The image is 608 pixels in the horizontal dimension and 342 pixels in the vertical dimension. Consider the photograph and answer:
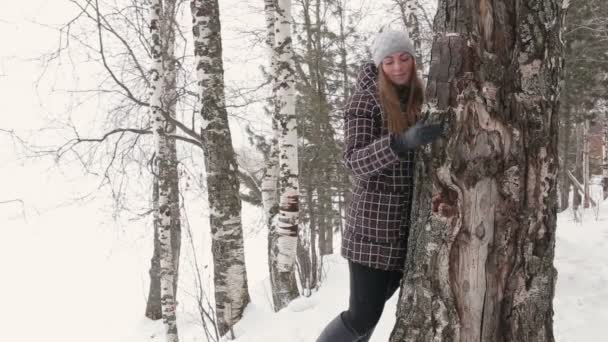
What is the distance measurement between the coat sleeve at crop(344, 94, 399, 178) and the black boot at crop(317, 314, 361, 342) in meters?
0.86

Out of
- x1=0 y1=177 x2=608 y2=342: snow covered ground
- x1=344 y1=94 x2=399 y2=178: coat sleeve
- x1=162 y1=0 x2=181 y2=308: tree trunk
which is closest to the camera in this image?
x1=344 y1=94 x2=399 y2=178: coat sleeve

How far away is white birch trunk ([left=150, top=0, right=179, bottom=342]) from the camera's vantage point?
5.72 metres

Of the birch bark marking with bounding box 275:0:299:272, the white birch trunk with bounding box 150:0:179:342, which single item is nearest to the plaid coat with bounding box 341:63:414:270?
the birch bark marking with bounding box 275:0:299:272

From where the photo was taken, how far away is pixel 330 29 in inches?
526

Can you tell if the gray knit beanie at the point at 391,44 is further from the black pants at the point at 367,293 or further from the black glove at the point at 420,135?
the black pants at the point at 367,293

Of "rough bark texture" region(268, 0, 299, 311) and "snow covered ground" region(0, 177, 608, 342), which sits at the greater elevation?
"rough bark texture" region(268, 0, 299, 311)

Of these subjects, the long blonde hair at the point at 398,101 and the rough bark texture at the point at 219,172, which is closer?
the long blonde hair at the point at 398,101

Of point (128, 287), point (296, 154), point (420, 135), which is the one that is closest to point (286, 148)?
point (296, 154)

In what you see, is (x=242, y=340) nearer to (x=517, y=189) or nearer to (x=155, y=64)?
(x=517, y=189)

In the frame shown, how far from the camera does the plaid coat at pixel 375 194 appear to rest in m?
2.10

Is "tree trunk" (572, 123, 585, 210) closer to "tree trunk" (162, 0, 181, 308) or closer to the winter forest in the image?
the winter forest

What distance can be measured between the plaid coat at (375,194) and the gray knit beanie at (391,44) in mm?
137

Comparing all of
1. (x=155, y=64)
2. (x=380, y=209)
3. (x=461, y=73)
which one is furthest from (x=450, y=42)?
(x=155, y=64)

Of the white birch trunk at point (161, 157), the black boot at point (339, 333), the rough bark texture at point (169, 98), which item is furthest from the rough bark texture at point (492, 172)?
the rough bark texture at point (169, 98)
